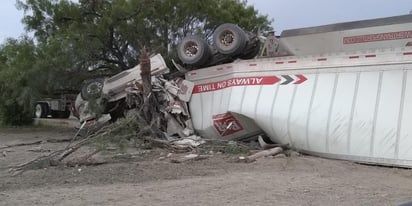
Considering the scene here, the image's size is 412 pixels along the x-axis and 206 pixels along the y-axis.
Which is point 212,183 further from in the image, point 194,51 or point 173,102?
point 194,51

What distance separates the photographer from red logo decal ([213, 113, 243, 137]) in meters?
13.5

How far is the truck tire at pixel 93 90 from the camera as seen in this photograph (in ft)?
52.1

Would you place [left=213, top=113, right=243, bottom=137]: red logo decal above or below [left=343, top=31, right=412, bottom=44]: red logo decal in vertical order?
below

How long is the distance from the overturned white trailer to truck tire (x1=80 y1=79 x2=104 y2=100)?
135 inches

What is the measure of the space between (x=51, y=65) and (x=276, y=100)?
351 inches

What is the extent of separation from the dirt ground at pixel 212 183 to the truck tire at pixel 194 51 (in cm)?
326

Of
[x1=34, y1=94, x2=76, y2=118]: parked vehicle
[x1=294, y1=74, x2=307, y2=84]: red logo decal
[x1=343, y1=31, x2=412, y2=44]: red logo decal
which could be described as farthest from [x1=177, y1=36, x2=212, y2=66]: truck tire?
[x1=34, y1=94, x2=76, y2=118]: parked vehicle

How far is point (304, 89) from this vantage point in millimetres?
12328

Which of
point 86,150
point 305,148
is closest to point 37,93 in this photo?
point 86,150

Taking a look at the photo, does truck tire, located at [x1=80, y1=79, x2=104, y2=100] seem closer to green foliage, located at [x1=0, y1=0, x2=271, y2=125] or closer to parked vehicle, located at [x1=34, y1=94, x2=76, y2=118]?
green foliage, located at [x1=0, y1=0, x2=271, y2=125]

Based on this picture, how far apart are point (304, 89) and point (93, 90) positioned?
264 inches

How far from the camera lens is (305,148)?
12242mm

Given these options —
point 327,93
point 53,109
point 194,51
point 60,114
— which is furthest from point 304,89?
point 60,114

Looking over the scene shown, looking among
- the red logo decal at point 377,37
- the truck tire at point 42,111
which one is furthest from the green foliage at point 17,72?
the red logo decal at point 377,37
